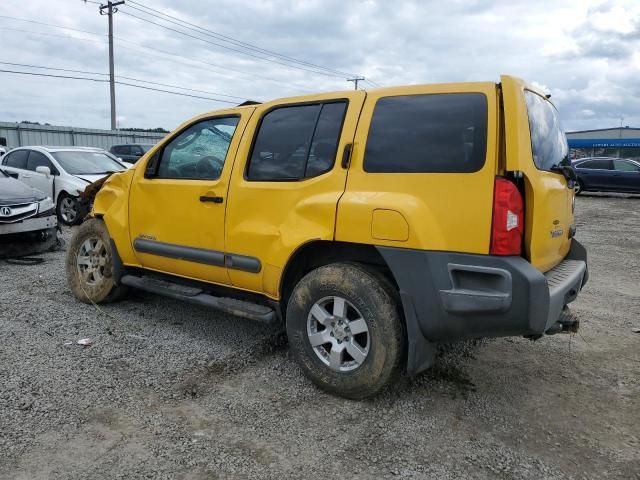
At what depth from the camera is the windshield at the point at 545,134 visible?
3.04 m

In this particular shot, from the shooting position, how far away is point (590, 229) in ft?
37.8

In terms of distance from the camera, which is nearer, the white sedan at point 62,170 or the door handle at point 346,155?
the door handle at point 346,155

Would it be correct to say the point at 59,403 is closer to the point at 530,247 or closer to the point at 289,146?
the point at 289,146

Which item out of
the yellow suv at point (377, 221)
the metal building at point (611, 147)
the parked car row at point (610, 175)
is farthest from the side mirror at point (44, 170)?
the metal building at point (611, 147)

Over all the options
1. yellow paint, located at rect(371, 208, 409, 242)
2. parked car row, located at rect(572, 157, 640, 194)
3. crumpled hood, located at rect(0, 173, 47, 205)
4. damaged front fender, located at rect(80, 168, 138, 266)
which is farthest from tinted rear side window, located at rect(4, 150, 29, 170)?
parked car row, located at rect(572, 157, 640, 194)

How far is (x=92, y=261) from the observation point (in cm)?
507

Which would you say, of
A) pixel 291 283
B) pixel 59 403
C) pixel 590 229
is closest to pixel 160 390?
pixel 59 403

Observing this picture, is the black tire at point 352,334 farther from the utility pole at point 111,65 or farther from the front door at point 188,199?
the utility pole at point 111,65

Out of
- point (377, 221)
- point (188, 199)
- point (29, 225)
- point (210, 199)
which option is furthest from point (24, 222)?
point (377, 221)

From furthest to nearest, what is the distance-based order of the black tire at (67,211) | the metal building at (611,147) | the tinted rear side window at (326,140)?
the metal building at (611,147), the black tire at (67,211), the tinted rear side window at (326,140)

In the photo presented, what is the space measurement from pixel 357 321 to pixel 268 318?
28.8 inches

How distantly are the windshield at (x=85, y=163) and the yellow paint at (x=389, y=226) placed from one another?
9226mm

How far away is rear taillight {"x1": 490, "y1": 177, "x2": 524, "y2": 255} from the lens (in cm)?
270

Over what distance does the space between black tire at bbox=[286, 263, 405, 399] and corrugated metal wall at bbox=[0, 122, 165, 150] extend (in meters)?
24.8
